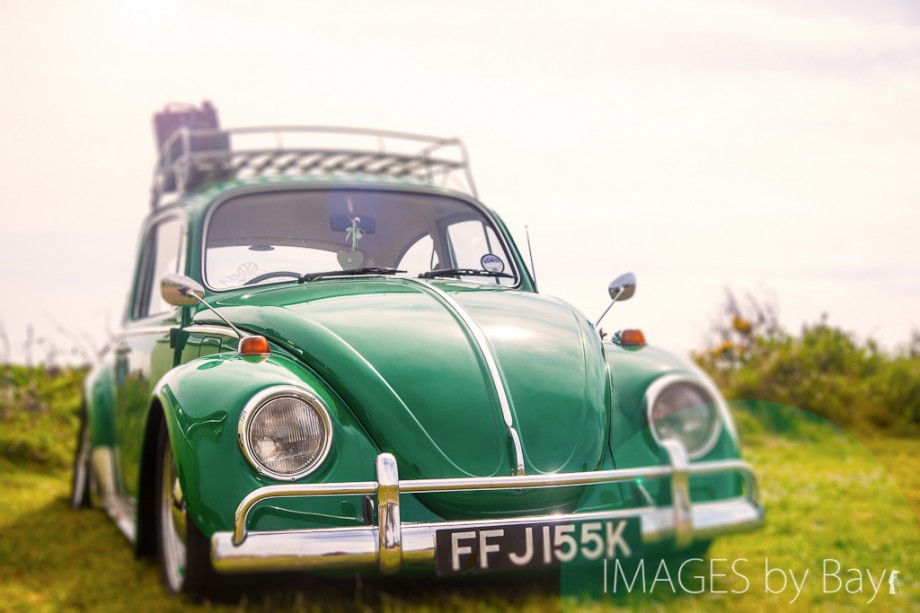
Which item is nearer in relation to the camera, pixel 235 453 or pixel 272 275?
pixel 235 453

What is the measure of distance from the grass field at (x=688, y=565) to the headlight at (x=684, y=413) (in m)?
0.47

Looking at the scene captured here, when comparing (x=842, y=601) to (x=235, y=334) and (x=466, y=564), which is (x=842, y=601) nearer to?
(x=466, y=564)

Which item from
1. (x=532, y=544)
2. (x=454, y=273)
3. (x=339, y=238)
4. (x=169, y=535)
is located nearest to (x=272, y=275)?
(x=339, y=238)

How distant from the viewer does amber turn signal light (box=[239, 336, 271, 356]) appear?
120 inches

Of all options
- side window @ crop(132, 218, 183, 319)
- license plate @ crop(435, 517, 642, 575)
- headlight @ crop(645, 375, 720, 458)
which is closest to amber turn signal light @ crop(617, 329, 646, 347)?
headlight @ crop(645, 375, 720, 458)

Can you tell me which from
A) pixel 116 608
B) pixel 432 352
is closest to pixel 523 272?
pixel 432 352

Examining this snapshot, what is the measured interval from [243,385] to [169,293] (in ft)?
2.62

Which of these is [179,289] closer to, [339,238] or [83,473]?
[339,238]

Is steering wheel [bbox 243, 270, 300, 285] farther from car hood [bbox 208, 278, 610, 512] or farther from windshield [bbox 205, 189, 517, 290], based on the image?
car hood [bbox 208, 278, 610, 512]

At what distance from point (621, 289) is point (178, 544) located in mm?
→ 1918

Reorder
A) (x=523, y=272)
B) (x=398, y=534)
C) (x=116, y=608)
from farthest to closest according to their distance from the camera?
(x=523, y=272) < (x=116, y=608) < (x=398, y=534)

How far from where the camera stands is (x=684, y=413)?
3.04 metres

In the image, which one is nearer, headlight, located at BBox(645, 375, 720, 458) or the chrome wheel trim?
headlight, located at BBox(645, 375, 720, 458)

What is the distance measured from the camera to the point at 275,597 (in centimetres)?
327
